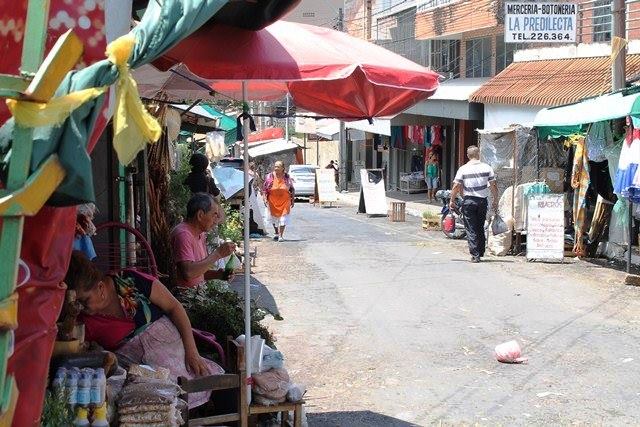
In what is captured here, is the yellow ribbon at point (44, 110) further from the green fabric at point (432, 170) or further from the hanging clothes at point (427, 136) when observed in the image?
the hanging clothes at point (427, 136)

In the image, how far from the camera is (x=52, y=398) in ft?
12.8

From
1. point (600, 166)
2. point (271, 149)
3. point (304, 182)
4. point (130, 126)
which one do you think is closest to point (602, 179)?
point (600, 166)

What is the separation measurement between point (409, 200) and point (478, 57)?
6170 mm

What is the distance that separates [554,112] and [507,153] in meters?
1.68

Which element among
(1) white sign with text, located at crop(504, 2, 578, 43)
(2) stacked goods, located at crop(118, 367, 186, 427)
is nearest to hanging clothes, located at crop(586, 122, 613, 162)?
(1) white sign with text, located at crop(504, 2, 578, 43)

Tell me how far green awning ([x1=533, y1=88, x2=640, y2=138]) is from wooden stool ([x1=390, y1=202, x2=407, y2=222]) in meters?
9.05

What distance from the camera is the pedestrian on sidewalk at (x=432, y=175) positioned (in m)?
32.9

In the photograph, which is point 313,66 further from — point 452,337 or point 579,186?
point 579,186

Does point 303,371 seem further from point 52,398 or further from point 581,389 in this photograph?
point 52,398

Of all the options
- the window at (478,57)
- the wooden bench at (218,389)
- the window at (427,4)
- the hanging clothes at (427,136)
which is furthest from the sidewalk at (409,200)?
the wooden bench at (218,389)

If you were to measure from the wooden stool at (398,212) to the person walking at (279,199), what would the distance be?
572cm

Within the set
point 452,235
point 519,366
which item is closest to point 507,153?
point 452,235

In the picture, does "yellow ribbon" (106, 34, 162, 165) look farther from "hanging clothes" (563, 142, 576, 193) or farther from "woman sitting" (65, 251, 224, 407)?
"hanging clothes" (563, 142, 576, 193)

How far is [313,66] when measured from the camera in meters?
4.71
